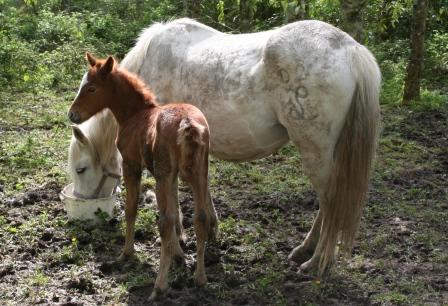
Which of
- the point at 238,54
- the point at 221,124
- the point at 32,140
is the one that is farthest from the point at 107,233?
the point at 32,140

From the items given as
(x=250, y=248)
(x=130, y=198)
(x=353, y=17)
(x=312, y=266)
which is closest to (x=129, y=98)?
(x=130, y=198)

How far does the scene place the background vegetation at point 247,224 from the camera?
14.5 feet

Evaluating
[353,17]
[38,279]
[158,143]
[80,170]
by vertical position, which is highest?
[353,17]

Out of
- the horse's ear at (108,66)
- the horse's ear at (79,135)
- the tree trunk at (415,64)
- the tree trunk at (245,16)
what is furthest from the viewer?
the tree trunk at (245,16)

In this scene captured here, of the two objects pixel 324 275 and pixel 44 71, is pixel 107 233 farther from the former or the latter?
pixel 44 71

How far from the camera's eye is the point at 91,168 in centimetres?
553

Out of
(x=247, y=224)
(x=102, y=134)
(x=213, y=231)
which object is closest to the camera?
(x=213, y=231)

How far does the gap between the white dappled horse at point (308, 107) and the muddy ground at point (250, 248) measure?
0.36m

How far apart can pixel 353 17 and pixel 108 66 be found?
3524mm

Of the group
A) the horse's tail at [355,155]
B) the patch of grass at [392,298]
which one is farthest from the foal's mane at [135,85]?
the patch of grass at [392,298]

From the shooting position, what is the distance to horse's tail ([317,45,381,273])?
14.9 feet

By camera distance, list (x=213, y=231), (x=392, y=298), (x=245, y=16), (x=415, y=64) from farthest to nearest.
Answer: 1. (x=245, y=16)
2. (x=415, y=64)
3. (x=213, y=231)
4. (x=392, y=298)

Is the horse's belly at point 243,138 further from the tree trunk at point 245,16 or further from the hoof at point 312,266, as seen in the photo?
the tree trunk at point 245,16

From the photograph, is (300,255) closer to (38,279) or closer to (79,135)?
(38,279)
